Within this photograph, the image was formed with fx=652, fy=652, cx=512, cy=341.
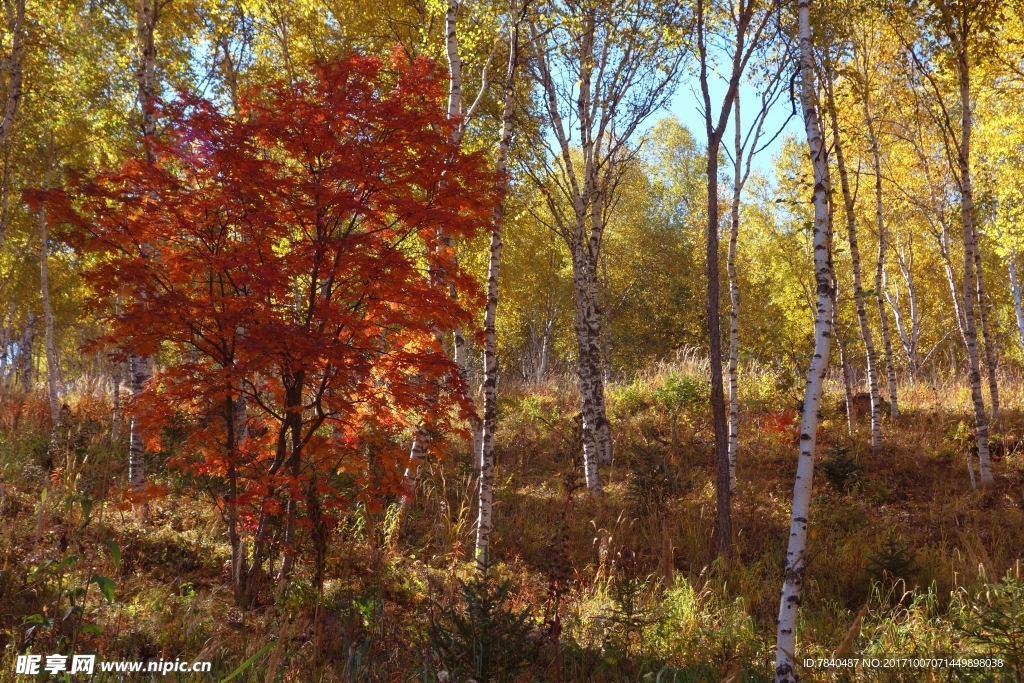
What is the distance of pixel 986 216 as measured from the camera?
17609 mm

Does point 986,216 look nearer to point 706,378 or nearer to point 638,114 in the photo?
point 706,378

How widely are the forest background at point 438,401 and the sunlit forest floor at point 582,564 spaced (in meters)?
0.05

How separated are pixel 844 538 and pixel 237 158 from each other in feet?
25.5

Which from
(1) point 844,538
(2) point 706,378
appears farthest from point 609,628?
(2) point 706,378

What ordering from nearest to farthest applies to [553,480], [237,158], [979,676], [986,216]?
[979,676], [237,158], [553,480], [986,216]

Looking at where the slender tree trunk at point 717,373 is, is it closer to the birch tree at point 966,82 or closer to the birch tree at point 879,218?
the birch tree at point 966,82

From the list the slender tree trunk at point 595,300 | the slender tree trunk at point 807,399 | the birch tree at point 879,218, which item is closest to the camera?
the slender tree trunk at point 807,399

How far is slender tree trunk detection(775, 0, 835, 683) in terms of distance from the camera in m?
3.76

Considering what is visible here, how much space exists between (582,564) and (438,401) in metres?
2.57

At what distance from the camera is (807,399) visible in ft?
13.0

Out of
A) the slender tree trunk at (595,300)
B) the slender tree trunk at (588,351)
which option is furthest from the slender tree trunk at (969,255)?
the slender tree trunk at (588,351)

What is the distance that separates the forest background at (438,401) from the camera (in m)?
4.64

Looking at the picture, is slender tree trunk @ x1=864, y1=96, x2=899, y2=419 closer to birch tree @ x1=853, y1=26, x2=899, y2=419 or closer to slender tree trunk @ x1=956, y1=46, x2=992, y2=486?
birch tree @ x1=853, y1=26, x2=899, y2=419

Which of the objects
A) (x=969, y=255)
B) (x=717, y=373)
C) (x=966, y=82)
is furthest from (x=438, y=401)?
(x=966, y=82)
